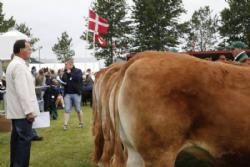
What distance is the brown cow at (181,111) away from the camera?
13.3 feet

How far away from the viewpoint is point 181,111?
405 cm

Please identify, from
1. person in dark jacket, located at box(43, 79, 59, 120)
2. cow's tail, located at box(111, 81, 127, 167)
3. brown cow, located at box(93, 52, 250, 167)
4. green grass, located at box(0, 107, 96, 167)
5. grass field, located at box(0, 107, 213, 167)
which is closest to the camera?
brown cow, located at box(93, 52, 250, 167)

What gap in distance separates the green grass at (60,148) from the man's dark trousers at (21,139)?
6.02 feet

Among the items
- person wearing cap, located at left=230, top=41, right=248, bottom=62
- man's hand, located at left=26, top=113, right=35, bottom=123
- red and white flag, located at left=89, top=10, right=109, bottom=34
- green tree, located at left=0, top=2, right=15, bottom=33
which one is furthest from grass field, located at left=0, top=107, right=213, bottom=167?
green tree, located at left=0, top=2, right=15, bottom=33

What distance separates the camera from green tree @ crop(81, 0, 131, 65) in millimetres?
52781

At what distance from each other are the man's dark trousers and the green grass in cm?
184

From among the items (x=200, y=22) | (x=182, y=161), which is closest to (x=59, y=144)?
(x=182, y=161)

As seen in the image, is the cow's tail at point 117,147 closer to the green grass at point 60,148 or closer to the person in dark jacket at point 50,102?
the green grass at point 60,148

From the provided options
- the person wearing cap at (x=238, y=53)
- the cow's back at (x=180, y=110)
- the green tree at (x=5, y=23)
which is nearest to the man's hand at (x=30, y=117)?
the cow's back at (x=180, y=110)

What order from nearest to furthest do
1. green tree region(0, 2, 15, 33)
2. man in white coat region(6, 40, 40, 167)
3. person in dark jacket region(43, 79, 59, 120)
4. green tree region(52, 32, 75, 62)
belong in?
man in white coat region(6, 40, 40, 167) < person in dark jacket region(43, 79, 59, 120) < green tree region(0, 2, 15, 33) < green tree region(52, 32, 75, 62)

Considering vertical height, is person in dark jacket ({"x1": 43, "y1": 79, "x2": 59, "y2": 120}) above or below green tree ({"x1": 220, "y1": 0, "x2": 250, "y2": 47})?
below

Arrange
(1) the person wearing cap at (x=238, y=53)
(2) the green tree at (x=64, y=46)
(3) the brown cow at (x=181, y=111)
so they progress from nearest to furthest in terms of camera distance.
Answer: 1. (3) the brown cow at (x=181, y=111)
2. (1) the person wearing cap at (x=238, y=53)
3. (2) the green tree at (x=64, y=46)

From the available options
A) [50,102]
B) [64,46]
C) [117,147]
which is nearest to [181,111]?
[117,147]

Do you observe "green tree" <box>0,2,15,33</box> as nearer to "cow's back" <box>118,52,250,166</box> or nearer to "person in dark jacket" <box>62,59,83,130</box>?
"person in dark jacket" <box>62,59,83,130</box>
